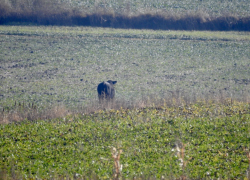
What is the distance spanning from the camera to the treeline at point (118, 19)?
1254 inches

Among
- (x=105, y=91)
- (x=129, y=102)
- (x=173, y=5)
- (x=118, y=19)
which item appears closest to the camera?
(x=129, y=102)

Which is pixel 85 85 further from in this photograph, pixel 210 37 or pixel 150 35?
pixel 210 37

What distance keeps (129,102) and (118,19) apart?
18259 millimetres

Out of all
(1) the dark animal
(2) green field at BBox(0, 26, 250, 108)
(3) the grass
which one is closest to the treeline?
(2) green field at BBox(0, 26, 250, 108)

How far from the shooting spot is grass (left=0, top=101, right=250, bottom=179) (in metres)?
8.80

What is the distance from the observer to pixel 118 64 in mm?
24016

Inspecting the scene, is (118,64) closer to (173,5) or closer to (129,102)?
(129,102)

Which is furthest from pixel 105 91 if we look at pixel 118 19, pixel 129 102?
pixel 118 19

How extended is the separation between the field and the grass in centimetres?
3

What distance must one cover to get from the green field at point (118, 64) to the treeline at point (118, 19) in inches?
60.6

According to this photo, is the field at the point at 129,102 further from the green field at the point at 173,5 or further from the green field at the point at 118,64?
the green field at the point at 173,5

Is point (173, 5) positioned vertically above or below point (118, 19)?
above

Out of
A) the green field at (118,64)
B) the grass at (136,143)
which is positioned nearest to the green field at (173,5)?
the green field at (118,64)

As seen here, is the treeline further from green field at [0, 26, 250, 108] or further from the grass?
the grass
